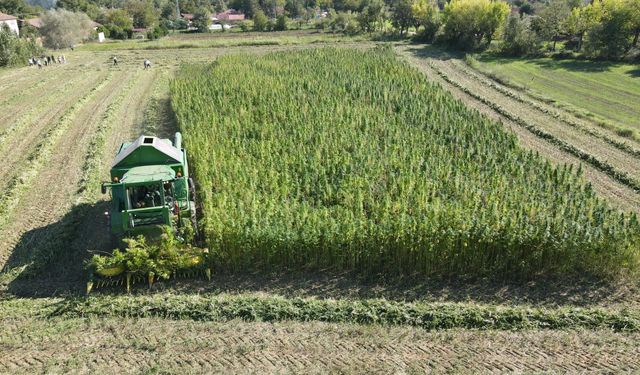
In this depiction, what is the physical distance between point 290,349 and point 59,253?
7532mm

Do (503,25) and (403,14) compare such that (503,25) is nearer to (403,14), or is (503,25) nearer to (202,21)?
(403,14)

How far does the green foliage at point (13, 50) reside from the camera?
44781 millimetres

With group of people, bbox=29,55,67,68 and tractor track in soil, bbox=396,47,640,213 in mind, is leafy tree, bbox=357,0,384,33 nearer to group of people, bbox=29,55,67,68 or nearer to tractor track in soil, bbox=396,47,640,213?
group of people, bbox=29,55,67,68

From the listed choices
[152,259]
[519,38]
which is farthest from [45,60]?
[519,38]

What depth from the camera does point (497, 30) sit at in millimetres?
49469

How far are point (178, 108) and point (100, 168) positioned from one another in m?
6.88

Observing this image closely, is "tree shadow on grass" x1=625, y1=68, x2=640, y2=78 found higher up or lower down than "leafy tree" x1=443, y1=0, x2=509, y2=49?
lower down

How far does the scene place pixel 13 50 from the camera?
45.7 metres

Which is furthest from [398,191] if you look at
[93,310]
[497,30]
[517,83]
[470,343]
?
[497,30]

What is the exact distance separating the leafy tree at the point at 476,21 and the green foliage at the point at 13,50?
41.8 metres

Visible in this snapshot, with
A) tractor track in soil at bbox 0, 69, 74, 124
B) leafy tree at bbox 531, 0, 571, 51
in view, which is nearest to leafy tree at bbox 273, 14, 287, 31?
leafy tree at bbox 531, 0, 571, 51

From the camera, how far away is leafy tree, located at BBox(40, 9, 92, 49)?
57.9 meters

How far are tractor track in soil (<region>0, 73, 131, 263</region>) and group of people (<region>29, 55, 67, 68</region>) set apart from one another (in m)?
23.5

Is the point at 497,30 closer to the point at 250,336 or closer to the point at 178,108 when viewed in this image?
the point at 178,108
